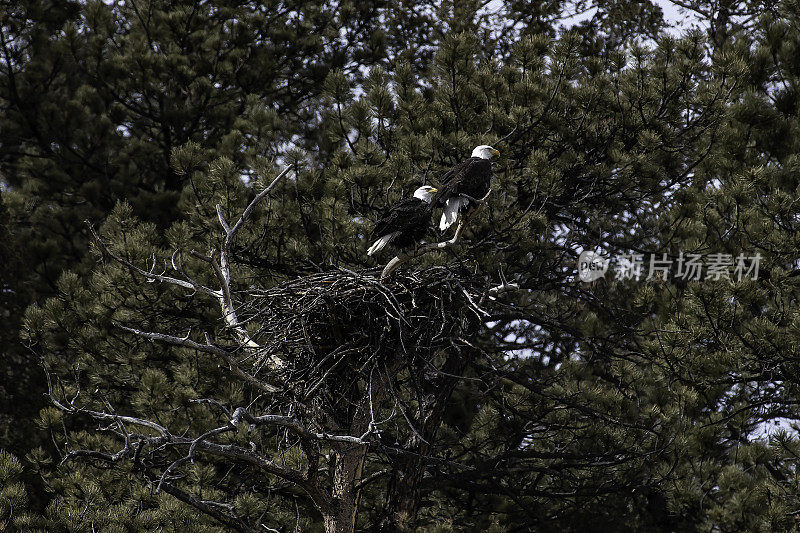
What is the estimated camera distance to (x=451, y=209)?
5.70 meters

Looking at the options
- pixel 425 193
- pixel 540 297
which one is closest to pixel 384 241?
pixel 425 193

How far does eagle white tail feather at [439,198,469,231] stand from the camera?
5699 millimetres

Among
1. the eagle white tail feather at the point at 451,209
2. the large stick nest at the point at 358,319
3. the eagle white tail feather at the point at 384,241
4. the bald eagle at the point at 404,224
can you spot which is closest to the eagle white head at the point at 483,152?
the eagle white tail feather at the point at 451,209

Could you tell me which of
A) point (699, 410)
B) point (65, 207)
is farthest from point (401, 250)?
point (65, 207)

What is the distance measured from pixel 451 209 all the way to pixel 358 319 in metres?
1.03

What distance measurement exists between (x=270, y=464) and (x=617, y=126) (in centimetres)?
416

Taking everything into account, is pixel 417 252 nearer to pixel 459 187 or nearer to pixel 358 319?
pixel 358 319

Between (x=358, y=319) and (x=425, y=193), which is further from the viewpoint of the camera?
(x=425, y=193)

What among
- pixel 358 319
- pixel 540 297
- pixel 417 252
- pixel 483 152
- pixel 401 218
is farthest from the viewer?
pixel 540 297

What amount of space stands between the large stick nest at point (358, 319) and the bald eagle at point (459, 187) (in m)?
0.58

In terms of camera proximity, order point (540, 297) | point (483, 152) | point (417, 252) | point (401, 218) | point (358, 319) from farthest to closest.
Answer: point (540, 297), point (483, 152), point (401, 218), point (358, 319), point (417, 252)

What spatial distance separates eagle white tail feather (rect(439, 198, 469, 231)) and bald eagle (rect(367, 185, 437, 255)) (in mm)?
173

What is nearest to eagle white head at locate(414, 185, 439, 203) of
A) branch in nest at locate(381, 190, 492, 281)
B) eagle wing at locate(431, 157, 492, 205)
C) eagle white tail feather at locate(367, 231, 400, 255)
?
eagle wing at locate(431, 157, 492, 205)

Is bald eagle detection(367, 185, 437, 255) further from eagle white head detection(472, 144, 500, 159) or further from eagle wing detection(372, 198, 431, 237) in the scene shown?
eagle white head detection(472, 144, 500, 159)
